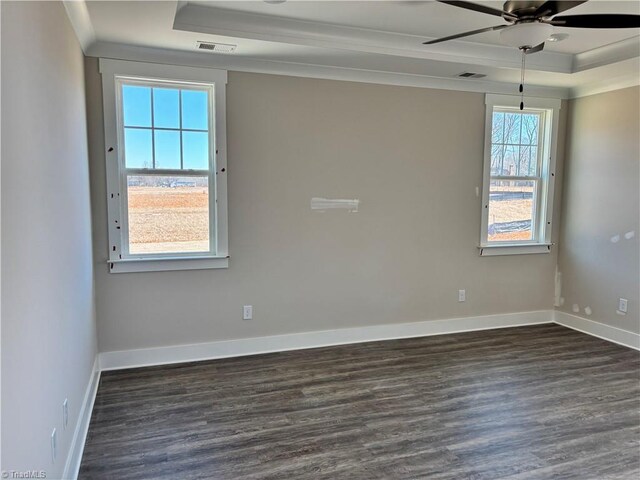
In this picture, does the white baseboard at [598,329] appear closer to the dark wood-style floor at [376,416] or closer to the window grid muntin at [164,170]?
the dark wood-style floor at [376,416]

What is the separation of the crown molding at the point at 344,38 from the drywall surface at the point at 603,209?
2.63ft

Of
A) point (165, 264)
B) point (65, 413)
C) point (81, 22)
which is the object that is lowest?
point (65, 413)

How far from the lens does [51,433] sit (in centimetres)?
182

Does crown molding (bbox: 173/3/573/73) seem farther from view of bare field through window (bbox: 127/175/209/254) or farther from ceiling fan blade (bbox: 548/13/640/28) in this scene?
ceiling fan blade (bbox: 548/13/640/28)

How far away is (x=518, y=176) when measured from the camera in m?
4.79

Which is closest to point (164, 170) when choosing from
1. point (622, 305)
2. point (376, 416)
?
point (376, 416)

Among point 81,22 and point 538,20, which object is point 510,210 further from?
point 81,22

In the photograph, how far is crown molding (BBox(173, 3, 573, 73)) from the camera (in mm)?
3021

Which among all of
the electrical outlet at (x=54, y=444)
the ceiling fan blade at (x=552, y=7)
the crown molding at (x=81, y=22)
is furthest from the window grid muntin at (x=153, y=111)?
the ceiling fan blade at (x=552, y=7)

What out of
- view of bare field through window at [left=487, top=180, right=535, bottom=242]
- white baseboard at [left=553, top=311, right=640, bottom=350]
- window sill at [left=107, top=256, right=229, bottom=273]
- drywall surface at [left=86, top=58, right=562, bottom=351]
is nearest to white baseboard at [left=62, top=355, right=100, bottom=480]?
drywall surface at [left=86, top=58, right=562, bottom=351]

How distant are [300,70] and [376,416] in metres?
2.79

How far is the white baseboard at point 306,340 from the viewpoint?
12.1 ft

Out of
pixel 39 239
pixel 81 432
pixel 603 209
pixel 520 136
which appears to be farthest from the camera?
pixel 520 136

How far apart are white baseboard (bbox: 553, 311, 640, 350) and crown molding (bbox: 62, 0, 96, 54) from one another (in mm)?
5091
